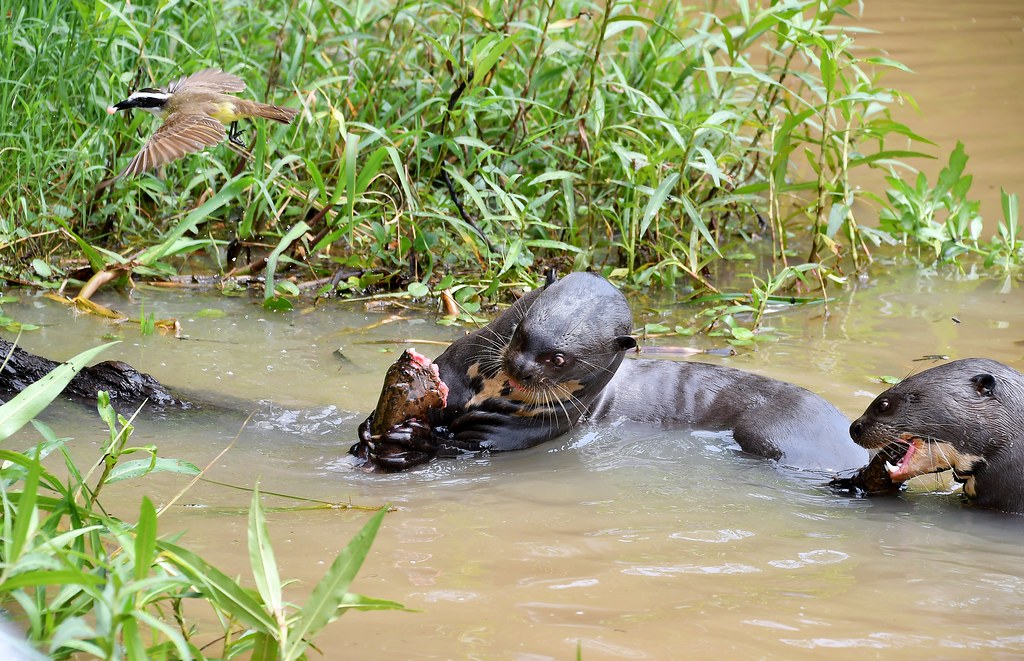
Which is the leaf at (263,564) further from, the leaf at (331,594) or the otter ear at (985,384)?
the otter ear at (985,384)

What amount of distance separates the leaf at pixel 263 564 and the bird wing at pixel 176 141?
4.97 ft

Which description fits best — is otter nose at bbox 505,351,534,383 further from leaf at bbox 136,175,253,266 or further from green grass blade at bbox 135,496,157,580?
green grass blade at bbox 135,496,157,580

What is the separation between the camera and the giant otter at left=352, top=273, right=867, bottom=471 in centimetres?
302

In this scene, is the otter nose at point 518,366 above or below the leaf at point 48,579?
below

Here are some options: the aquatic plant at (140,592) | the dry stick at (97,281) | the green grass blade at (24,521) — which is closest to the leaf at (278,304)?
the dry stick at (97,281)

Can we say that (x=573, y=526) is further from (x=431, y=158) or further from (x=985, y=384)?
(x=431, y=158)

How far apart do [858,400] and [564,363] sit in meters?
1.06

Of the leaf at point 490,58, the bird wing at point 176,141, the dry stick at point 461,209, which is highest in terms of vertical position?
the leaf at point 490,58

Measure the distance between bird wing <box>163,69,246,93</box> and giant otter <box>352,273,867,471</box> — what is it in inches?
40.9

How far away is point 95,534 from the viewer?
1729 millimetres

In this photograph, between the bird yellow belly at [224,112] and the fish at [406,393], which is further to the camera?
the bird yellow belly at [224,112]

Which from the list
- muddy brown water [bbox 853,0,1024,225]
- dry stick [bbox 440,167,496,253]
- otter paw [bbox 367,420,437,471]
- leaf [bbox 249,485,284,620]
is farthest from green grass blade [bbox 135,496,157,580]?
muddy brown water [bbox 853,0,1024,225]

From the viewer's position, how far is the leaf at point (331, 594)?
1.51m

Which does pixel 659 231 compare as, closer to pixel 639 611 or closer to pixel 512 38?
pixel 512 38
